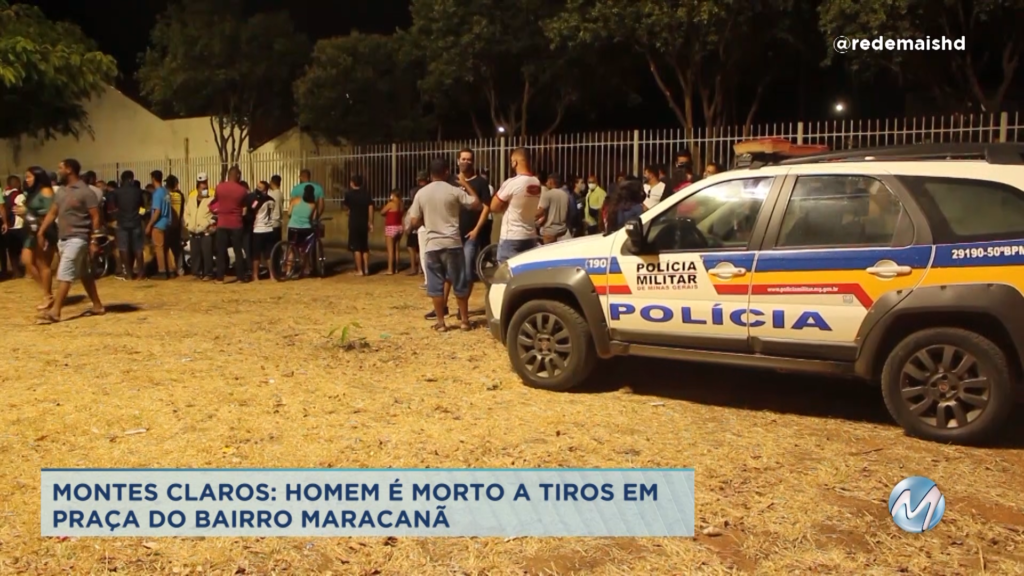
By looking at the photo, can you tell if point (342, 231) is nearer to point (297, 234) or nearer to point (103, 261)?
point (297, 234)

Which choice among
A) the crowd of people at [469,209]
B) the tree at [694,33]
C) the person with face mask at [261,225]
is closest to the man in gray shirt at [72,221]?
the crowd of people at [469,209]

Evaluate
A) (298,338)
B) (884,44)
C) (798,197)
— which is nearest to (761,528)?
(798,197)

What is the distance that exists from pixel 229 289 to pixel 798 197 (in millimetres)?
9585

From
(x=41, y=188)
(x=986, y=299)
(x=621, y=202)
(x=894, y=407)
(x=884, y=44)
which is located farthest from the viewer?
(x=884, y=44)

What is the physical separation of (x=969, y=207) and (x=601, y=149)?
1061 cm

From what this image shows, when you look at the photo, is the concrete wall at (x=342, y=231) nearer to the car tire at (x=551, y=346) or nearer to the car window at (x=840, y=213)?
the car tire at (x=551, y=346)

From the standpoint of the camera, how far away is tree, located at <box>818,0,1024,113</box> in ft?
55.9

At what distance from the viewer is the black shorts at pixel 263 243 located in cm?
1468

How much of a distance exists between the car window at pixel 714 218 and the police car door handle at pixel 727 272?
158 millimetres

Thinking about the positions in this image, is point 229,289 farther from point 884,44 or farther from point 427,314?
point 884,44

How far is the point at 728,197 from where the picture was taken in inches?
251

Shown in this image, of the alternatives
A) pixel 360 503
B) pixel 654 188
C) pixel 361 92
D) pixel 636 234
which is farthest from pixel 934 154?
pixel 361 92

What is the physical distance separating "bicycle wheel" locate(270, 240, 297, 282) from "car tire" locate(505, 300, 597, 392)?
27.7 ft

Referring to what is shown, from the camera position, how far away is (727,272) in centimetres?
616
